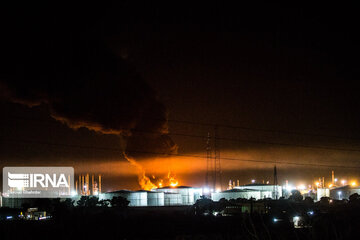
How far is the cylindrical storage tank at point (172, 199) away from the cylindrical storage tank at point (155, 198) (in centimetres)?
153

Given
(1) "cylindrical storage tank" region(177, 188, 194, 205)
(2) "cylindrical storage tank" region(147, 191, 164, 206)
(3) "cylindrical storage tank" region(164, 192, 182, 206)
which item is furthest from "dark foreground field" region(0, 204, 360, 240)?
(1) "cylindrical storage tank" region(177, 188, 194, 205)

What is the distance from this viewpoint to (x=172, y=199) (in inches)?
2768

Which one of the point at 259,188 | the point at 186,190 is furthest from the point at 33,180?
the point at 259,188

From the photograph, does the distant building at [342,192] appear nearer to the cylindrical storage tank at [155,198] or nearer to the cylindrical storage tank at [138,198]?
the cylindrical storage tank at [155,198]

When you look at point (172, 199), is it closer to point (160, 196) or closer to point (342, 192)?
point (160, 196)

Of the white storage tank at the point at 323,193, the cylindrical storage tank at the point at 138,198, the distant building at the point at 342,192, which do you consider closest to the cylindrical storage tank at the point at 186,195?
the cylindrical storage tank at the point at 138,198

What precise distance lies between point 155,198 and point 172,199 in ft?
14.5

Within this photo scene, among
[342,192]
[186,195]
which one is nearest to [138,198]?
[186,195]

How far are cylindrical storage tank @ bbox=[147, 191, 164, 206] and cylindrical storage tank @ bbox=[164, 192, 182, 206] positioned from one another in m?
1.53

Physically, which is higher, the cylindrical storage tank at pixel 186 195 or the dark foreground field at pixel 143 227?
the cylindrical storage tank at pixel 186 195

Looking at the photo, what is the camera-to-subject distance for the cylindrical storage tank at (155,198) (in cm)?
6606

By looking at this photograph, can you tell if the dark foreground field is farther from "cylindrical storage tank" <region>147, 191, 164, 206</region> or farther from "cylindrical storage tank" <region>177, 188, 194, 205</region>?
"cylindrical storage tank" <region>177, 188, 194, 205</region>

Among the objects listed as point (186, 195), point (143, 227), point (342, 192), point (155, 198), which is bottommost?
point (143, 227)

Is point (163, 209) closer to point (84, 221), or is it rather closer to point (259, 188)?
point (84, 221)
